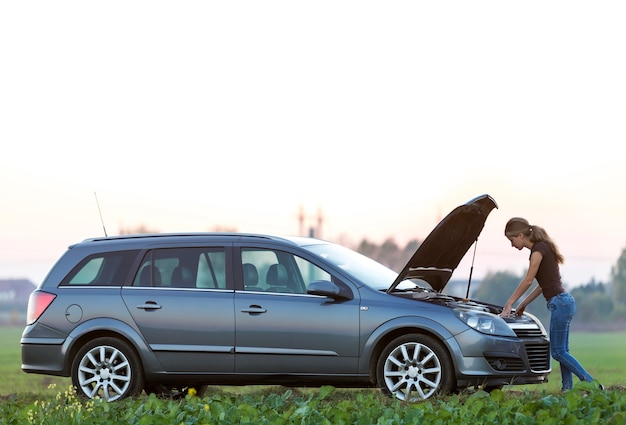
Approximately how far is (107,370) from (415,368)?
11.1 feet

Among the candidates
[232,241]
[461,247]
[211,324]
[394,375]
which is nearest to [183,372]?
[211,324]

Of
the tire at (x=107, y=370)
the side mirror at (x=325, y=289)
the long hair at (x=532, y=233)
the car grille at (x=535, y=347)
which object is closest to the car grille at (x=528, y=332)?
the car grille at (x=535, y=347)

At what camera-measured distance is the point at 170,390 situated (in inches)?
547

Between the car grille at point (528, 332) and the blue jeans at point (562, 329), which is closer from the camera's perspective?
the car grille at point (528, 332)

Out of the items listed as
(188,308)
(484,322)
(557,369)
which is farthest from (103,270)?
(557,369)

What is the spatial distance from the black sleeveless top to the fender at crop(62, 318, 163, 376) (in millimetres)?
4174

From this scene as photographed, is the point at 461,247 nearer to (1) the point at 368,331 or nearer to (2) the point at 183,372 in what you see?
(1) the point at 368,331

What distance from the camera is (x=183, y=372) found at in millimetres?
12922

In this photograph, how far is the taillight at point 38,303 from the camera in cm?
1348

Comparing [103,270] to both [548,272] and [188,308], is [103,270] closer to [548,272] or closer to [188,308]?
[188,308]

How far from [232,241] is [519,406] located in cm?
384

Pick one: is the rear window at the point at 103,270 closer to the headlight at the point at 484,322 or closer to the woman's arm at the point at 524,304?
the headlight at the point at 484,322

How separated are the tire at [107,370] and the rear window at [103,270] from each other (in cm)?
65

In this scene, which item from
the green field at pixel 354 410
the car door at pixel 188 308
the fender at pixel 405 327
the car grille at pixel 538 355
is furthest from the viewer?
the car door at pixel 188 308
